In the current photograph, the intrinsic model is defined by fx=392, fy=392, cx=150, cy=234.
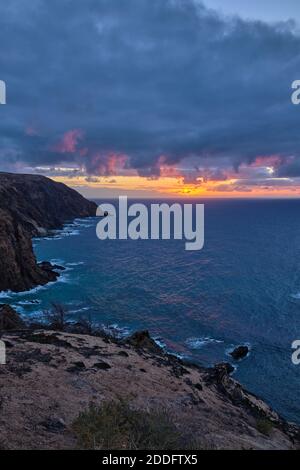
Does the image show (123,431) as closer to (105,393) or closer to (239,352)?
(105,393)

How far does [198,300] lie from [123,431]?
5351cm

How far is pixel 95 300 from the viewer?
61125 mm

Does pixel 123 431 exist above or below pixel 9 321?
above

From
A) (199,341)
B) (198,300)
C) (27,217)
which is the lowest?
(199,341)

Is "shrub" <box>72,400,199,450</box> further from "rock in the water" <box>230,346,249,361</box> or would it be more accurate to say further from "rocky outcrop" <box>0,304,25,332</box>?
"rock in the water" <box>230,346,249,361</box>

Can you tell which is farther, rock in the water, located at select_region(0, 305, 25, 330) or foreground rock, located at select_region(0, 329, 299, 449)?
rock in the water, located at select_region(0, 305, 25, 330)

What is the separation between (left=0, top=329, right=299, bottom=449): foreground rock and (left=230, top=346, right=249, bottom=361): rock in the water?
22.4 m

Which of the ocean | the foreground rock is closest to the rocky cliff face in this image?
the ocean

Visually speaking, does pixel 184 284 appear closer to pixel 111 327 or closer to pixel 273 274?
pixel 273 274

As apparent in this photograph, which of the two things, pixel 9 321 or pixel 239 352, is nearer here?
pixel 9 321

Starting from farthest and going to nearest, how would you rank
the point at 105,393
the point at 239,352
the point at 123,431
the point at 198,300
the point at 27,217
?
the point at 27,217 → the point at 198,300 → the point at 239,352 → the point at 105,393 → the point at 123,431

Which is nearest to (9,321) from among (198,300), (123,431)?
(123,431)

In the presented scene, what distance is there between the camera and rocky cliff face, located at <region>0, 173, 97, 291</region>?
64.1 m

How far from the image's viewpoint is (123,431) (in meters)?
10.1
